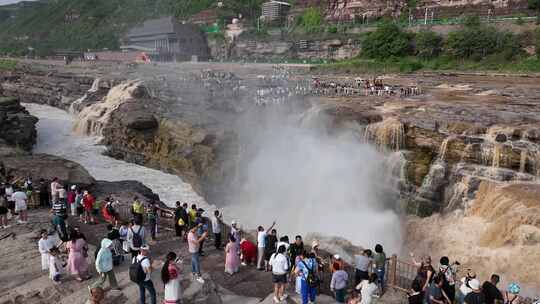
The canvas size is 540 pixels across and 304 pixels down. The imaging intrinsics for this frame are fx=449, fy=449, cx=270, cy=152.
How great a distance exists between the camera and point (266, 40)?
71.8m

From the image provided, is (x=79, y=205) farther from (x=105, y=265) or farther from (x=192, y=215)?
(x=105, y=265)

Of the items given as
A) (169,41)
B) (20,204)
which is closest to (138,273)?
(20,204)

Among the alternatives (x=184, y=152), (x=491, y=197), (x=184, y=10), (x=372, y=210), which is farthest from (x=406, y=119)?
(x=184, y=10)

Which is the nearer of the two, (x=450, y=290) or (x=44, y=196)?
(x=450, y=290)

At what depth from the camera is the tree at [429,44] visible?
47.5 metres

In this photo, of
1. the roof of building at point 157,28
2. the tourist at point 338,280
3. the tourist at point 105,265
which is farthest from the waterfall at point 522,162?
the roof of building at point 157,28

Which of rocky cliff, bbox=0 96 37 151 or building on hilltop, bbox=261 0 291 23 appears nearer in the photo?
rocky cliff, bbox=0 96 37 151

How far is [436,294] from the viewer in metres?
7.38

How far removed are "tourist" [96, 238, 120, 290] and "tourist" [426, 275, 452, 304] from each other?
565 cm

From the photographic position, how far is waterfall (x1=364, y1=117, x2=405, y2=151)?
783 inches

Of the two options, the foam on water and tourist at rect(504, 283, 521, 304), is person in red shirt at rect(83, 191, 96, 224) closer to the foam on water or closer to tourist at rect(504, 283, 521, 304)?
the foam on water

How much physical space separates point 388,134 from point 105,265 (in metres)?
14.9

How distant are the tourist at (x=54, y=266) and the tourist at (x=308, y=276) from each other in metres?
4.80

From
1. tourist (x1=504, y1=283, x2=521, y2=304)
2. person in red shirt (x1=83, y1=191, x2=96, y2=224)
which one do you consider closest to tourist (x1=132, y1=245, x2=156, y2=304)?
tourist (x1=504, y1=283, x2=521, y2=304)
